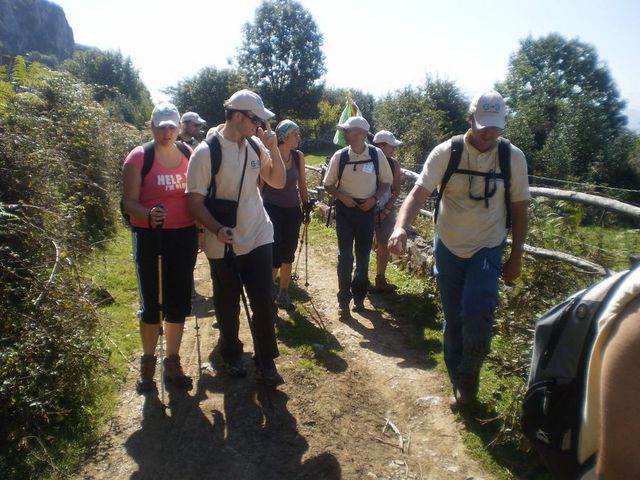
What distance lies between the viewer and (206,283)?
7.20 metres

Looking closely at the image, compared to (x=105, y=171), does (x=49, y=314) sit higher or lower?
lower

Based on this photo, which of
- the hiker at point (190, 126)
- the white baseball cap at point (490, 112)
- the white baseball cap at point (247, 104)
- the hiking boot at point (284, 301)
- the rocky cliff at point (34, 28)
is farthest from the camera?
the rocky cliff at point (34, 28)

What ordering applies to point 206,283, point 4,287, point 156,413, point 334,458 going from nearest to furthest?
point 334,458 → point 4,287 → point 156,413 → point 206,283

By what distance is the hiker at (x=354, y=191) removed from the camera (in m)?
5.79

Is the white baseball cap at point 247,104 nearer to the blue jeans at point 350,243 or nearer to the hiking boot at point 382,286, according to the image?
the blue jeans at point 350,243

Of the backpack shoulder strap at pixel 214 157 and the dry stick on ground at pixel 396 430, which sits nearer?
the dry stick on ground at pixel 396 430

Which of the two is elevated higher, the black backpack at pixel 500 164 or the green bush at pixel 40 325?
the black backpack at pixel 500 164

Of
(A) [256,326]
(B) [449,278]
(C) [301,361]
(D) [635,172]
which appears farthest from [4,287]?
(D) [635,172]

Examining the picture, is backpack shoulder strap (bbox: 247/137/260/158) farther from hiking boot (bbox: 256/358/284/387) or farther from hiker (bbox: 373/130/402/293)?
hiker (bbox: 373/130/402/293)

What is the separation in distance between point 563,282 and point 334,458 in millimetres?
2052

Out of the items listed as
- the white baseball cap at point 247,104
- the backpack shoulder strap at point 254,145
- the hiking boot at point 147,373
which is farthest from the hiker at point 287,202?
the hiking boot at point 147,373

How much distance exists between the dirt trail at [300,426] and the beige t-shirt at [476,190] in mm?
1321

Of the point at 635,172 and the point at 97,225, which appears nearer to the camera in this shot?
the point at 97,225

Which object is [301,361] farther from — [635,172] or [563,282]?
[635,172]
